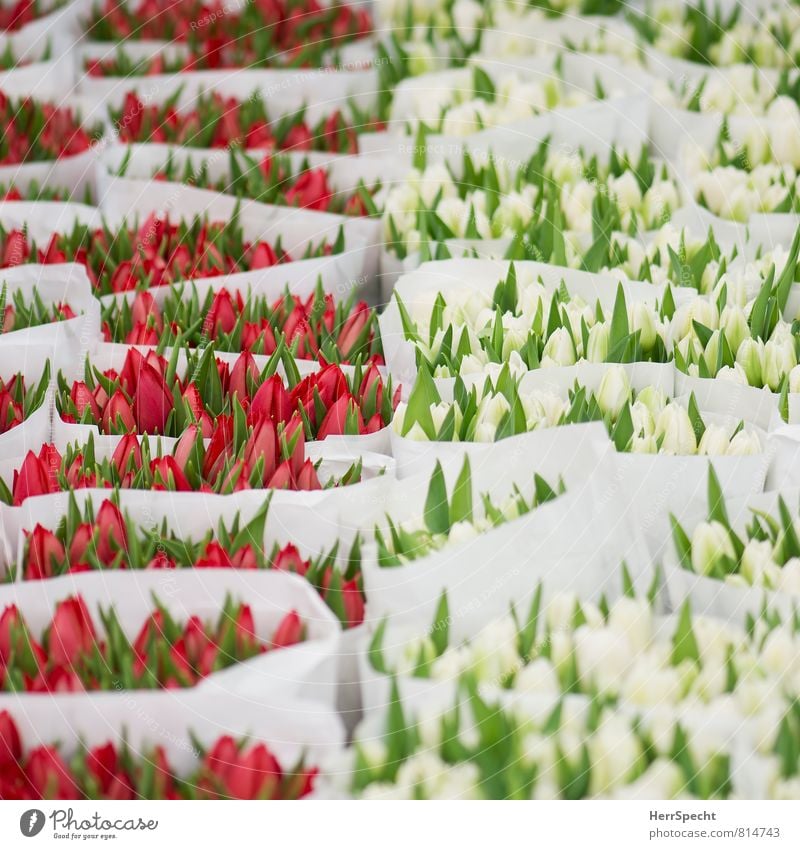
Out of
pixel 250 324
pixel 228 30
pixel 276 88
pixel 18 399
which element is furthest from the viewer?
pixel 228 30

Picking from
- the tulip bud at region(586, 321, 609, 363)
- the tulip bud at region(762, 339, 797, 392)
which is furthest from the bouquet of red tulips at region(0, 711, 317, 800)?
the tulip bud at region(762, 339, 797, 392)

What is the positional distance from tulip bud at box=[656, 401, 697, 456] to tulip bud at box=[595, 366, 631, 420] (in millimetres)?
70

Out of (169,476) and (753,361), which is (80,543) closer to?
(169,476)

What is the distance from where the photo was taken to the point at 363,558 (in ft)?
3.90

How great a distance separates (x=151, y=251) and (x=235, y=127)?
1.46ft

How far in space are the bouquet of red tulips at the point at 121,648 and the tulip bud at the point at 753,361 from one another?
72 cm

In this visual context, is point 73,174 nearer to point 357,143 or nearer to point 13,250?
point 13,250

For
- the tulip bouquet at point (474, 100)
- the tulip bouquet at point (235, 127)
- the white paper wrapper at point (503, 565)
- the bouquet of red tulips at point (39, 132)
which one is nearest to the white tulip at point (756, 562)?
the white paper wrapper at point (503, 565)

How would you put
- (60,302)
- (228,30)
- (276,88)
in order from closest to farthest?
(60,302) < (276,88) < (228,30)

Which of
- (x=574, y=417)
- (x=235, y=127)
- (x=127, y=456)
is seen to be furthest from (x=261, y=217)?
(x=574, y=417)

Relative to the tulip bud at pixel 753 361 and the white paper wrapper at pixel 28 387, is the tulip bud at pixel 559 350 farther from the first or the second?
the white paper wrapper at pixel 28 387

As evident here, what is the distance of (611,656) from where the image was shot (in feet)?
3.55

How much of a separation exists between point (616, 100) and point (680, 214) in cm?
34

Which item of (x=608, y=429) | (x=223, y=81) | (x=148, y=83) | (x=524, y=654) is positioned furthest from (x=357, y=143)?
(x=524, y=654)
